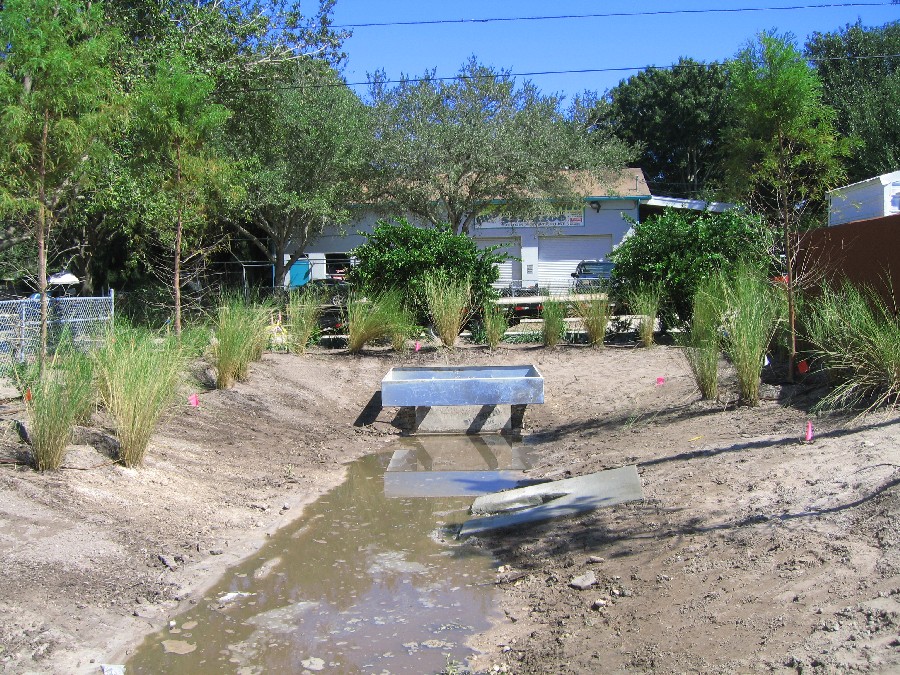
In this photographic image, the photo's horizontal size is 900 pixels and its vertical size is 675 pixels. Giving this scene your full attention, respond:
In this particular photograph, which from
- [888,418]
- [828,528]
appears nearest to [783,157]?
[888,418]

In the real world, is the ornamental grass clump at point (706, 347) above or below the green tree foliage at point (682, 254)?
below

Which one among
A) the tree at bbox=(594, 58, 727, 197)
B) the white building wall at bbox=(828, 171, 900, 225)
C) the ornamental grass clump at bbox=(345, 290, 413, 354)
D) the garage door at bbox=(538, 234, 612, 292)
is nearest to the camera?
the white building wall at bbox=(828, 171, 900, 225)

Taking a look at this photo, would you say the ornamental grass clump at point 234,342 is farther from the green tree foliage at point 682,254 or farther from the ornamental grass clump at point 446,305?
the green tree foliage at point 682,254

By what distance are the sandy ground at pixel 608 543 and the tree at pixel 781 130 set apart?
2.47 m

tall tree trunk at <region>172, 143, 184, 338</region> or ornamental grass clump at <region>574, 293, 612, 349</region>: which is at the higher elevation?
tall tree trunk at <region>172, 143, 184, 338</region>

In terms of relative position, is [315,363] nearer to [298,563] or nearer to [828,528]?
[298,563]

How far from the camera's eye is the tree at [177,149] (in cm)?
1170

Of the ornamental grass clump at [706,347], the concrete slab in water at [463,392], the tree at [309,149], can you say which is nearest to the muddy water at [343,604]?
the concrete slab in water at [463,392]

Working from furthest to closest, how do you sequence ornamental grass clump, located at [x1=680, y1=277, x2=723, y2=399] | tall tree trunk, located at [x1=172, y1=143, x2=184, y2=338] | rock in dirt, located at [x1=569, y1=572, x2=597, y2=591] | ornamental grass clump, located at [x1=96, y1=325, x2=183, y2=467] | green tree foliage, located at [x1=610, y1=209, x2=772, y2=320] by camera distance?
green tree foliage, located at [x1=610, y1=209, x2=772, y2=320]
tall tree trunk, located at [x1=172, y1=143, x2=184, y2=338]
ornamental grass clump, located at [x1=680, y1=277, x2=723, y2=399]
ornamental grass clump, located at [x1=96, y1=325, x2=183, y2=467]
rock in dirt, located at [x1=569, y1=572, x2=597, y2=591]

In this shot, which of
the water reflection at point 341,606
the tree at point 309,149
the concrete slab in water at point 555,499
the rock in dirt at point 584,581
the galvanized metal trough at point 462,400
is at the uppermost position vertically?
the tree at point 309,149

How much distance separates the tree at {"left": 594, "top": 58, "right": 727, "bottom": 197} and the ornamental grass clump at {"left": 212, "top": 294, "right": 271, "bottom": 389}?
30737 millimetres

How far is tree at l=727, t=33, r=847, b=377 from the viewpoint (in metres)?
9.48

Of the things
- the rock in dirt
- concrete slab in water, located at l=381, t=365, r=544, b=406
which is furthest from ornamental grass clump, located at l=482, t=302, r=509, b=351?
the rock in dirt

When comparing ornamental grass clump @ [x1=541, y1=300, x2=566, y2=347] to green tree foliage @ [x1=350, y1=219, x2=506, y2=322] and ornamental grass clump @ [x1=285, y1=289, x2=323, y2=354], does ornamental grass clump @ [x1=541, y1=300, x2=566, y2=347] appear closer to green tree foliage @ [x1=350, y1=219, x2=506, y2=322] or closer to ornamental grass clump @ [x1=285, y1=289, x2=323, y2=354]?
green tree foliage @ [x1=350, y1=219, x2=506, y2=322]
